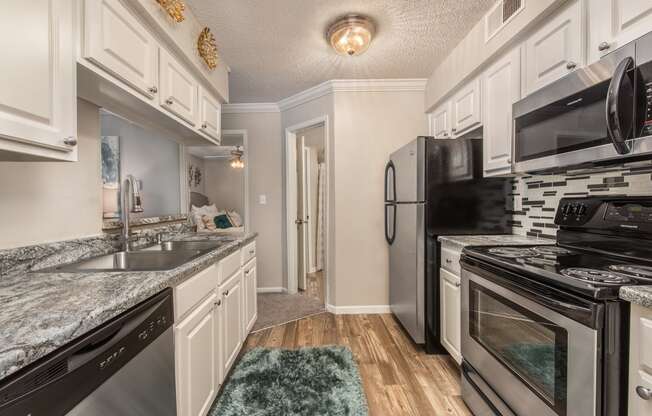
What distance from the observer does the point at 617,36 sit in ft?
3.67

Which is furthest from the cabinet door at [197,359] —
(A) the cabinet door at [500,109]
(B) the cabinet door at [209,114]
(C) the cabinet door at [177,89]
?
(A) the cabinet door at [500,109]

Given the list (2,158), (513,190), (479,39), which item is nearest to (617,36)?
(479,39)

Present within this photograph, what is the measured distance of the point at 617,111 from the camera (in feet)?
3.26

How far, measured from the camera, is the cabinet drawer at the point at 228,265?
64.5 inches

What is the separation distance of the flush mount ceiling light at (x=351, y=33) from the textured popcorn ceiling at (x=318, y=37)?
49 millimetres

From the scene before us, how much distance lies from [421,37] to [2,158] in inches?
97.8

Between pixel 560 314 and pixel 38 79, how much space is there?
1.90 meters

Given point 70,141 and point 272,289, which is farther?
point 272,289

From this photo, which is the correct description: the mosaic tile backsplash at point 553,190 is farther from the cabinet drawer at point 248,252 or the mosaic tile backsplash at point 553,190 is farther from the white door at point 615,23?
the cabinet drawer at point 248,252

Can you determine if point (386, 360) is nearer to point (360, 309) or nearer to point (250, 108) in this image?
point (360, 309)

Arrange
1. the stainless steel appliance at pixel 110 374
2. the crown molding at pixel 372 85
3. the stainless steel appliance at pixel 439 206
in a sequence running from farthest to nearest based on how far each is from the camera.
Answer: the crown molding at pixel 372 85
the stainless steel appliance at pixel 439 206
the stainless steel appliance at pixel 110 374

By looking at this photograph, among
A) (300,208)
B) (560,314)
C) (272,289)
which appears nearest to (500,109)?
(560,314)

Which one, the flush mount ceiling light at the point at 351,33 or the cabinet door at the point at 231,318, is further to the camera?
the flush mount ceiling light at the point at 351,33

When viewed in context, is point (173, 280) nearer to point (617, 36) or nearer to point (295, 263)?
A: point (617, 36)
